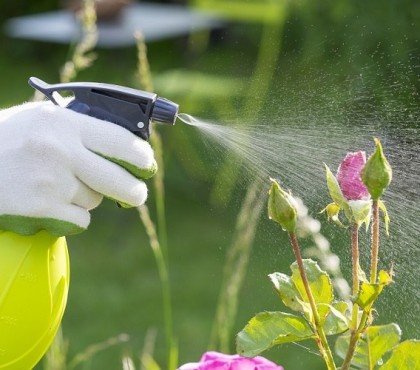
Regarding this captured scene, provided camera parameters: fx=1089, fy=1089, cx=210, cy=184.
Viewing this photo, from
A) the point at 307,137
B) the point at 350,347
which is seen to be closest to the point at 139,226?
the point at 307,137

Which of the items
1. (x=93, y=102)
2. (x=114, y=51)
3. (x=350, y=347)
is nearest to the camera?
(x=350, y=347)

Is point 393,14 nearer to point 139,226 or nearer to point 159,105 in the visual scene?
point 139,226

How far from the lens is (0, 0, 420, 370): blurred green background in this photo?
9.22ft

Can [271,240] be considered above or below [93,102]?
below

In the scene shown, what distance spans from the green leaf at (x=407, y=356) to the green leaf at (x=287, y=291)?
0.08m

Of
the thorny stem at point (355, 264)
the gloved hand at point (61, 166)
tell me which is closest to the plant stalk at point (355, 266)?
the thorny stem at point (355, 264)

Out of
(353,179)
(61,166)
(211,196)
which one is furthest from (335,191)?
(211,196)

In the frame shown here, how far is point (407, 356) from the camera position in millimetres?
831

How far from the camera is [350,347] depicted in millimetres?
842

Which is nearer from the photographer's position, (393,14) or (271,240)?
(271,240)

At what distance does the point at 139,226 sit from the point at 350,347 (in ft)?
10.1

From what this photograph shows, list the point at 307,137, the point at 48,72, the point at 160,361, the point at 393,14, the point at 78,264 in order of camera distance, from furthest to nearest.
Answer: the point at 48,72 → the point at 78,264 → the point at 393,14 → the point at 160,361 → the point at 307,137

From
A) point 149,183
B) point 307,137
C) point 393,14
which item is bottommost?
point 149,183

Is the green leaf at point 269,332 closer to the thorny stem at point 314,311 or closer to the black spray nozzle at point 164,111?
the thorny stem at point 314,311
